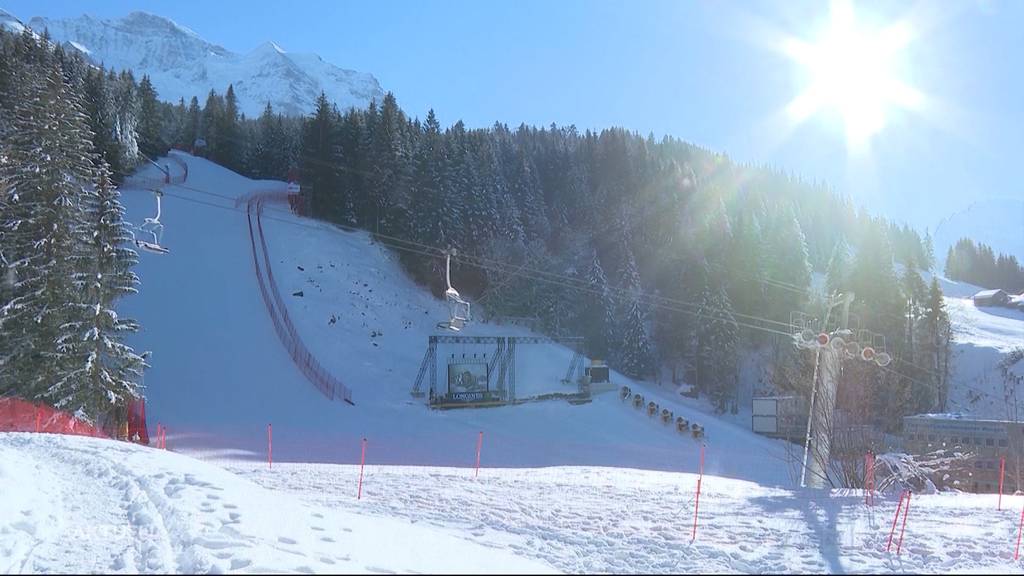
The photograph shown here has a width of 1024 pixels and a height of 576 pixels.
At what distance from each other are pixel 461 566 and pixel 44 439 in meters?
14.3

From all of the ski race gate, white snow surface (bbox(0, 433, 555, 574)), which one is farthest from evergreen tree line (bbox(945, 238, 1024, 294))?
white snow surface (bbox(0, 433, 555, 574))

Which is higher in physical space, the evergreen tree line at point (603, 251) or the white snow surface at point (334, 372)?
the evergreen tree line at point (603, 251)

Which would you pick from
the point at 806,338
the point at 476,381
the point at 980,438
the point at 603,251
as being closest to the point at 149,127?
the point at 603,251

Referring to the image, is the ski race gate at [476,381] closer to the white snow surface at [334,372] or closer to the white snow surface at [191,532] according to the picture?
the white snow surface at [334,372]

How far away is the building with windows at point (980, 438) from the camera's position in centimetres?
2978

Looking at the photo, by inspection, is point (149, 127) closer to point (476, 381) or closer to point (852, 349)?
point (476, 381)

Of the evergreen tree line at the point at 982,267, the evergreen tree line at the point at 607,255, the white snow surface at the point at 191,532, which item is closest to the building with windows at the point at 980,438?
the evergreen tree line at the point at 607,255

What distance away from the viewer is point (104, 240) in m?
23.9

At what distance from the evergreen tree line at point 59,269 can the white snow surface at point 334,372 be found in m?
5.00

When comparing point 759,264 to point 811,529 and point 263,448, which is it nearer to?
point 263,448

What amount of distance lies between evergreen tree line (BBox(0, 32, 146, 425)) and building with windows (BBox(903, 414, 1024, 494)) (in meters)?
29.5

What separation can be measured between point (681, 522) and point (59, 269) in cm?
2062

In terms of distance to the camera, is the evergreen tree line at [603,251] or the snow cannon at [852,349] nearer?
the snow cannon at [852,349]

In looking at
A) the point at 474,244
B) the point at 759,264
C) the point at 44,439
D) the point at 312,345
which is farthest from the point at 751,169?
the point at 44,439
